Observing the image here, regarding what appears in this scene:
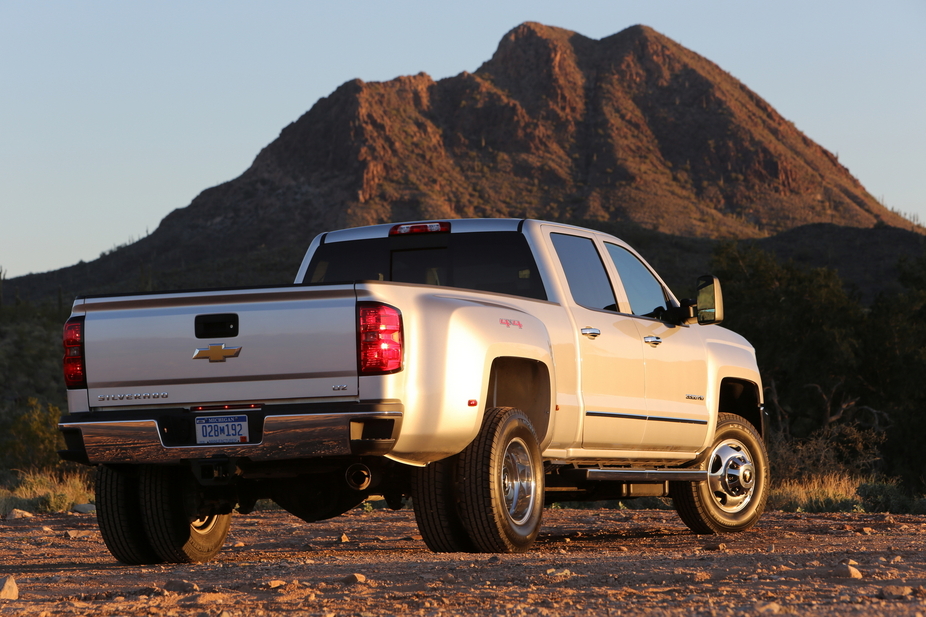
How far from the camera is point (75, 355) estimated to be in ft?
22.4

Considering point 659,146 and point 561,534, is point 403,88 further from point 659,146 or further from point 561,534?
point 561,534

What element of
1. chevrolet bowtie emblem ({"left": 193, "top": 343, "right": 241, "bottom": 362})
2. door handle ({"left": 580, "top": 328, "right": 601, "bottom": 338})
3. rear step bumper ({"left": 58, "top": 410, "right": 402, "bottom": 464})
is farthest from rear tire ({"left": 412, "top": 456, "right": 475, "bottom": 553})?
door handle ({"left": 580, "top": 328, "right": 601, "bottom": 338})

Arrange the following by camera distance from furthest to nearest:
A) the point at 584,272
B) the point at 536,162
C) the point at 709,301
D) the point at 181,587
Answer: the point at 536,162
the point at 709,301
the point at 584,272
the point at 181,587

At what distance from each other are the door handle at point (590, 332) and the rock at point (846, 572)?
8.39 ft

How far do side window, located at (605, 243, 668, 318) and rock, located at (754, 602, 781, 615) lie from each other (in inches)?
170

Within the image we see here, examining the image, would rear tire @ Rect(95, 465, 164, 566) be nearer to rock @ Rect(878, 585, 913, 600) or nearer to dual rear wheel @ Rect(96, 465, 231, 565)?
dual rear wheel @ Rect(96, 465, 231, 565)

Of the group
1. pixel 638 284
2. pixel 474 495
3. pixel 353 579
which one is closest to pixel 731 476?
pixel 638 284

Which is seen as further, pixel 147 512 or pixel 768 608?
pixel 147 512

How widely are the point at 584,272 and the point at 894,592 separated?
12.6ft

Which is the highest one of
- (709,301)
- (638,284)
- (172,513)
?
(638,284)

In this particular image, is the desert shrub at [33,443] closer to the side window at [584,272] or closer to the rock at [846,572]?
the side window at [584,272]

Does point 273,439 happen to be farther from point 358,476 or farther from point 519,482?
point 519,482

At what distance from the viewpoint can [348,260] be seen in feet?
28.7

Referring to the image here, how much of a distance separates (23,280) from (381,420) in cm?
9683
